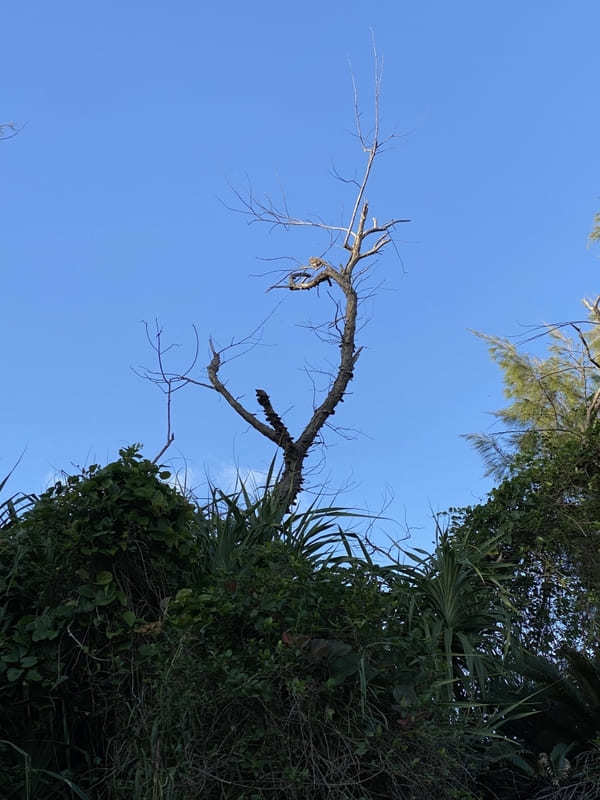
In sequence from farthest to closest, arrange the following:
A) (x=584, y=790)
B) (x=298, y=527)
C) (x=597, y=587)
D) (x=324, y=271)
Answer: (x=324, y=271) → (x=597, y=587) → (x=298, y=527) → (x=584, y=790)

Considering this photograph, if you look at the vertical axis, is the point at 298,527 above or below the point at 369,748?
above

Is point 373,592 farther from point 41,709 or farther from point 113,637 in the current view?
point 41,709

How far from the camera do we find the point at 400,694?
13.1 feet

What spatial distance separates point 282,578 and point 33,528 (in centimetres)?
139

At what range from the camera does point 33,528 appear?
4.67 meters

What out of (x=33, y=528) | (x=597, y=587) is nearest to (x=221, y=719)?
(x=33, y=528)

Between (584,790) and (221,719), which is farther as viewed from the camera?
(584,790)

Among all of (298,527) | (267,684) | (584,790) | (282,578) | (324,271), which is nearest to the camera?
(267,684)

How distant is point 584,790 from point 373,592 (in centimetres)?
156

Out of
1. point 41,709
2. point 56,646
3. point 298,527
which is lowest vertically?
point 41,709

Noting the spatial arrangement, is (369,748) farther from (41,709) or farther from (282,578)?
(41,709)

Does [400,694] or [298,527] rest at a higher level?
[298,527]

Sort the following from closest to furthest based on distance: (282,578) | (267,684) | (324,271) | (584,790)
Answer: (267,684) < (282,578) < (584,790) < (324,271)

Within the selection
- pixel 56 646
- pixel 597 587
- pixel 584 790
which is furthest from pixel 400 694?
pixel 597 587
